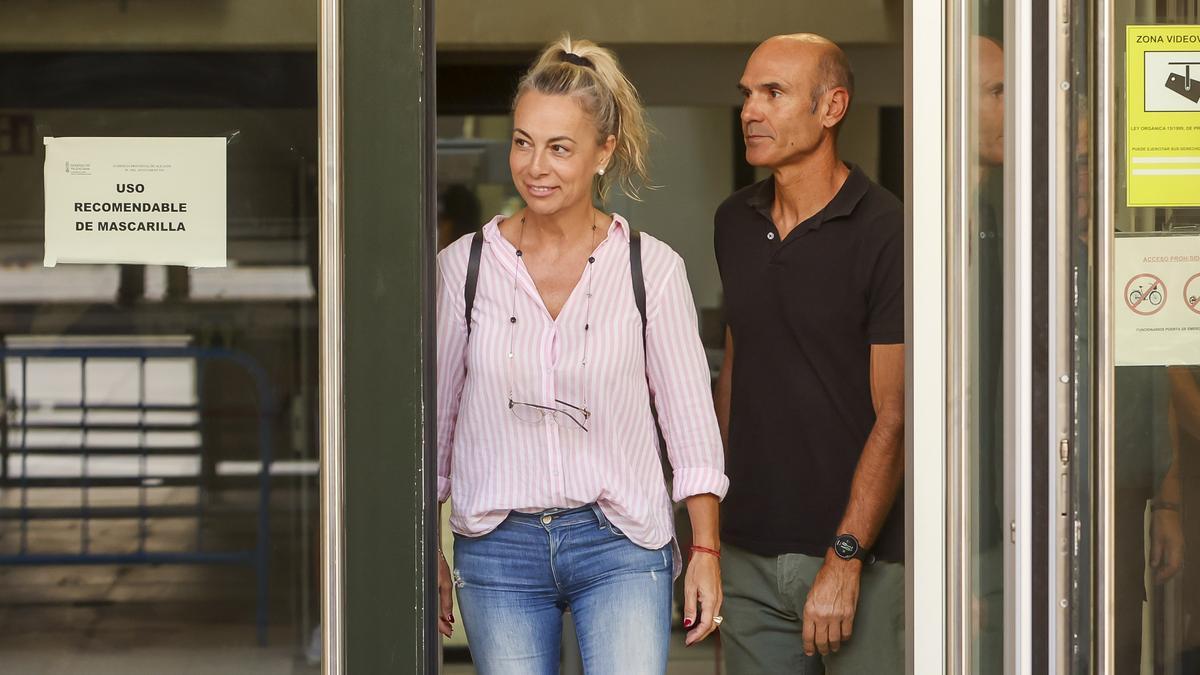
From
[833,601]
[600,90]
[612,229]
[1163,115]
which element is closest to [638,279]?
[612,229]

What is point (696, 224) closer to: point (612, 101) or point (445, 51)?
point (445, 51)

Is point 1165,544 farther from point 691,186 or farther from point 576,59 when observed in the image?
point 691,186

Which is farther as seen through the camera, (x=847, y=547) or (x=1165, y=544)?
(x=847, y=547)

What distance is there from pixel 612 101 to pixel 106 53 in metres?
0.83

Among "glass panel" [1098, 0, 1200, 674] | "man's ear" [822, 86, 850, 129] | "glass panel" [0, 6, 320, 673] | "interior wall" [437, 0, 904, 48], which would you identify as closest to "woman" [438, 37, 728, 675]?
"glass panel" [0, 6, 320, 673]

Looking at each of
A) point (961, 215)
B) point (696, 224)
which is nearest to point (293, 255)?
point (961, 215)

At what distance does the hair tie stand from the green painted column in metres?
0.37

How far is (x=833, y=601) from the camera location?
8.79 feet

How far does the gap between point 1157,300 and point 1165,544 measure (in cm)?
37

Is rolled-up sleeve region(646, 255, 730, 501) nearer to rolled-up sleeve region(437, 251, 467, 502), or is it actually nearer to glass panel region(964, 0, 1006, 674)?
rolled-up sleeve region(437, 251, 467, 502)

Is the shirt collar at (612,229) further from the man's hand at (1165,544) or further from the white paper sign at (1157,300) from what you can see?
the man's hand at (1165,544)

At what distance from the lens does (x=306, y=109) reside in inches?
83.0

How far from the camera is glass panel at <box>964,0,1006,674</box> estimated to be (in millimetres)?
2109

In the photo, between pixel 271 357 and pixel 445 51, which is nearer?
pixel 271 357
